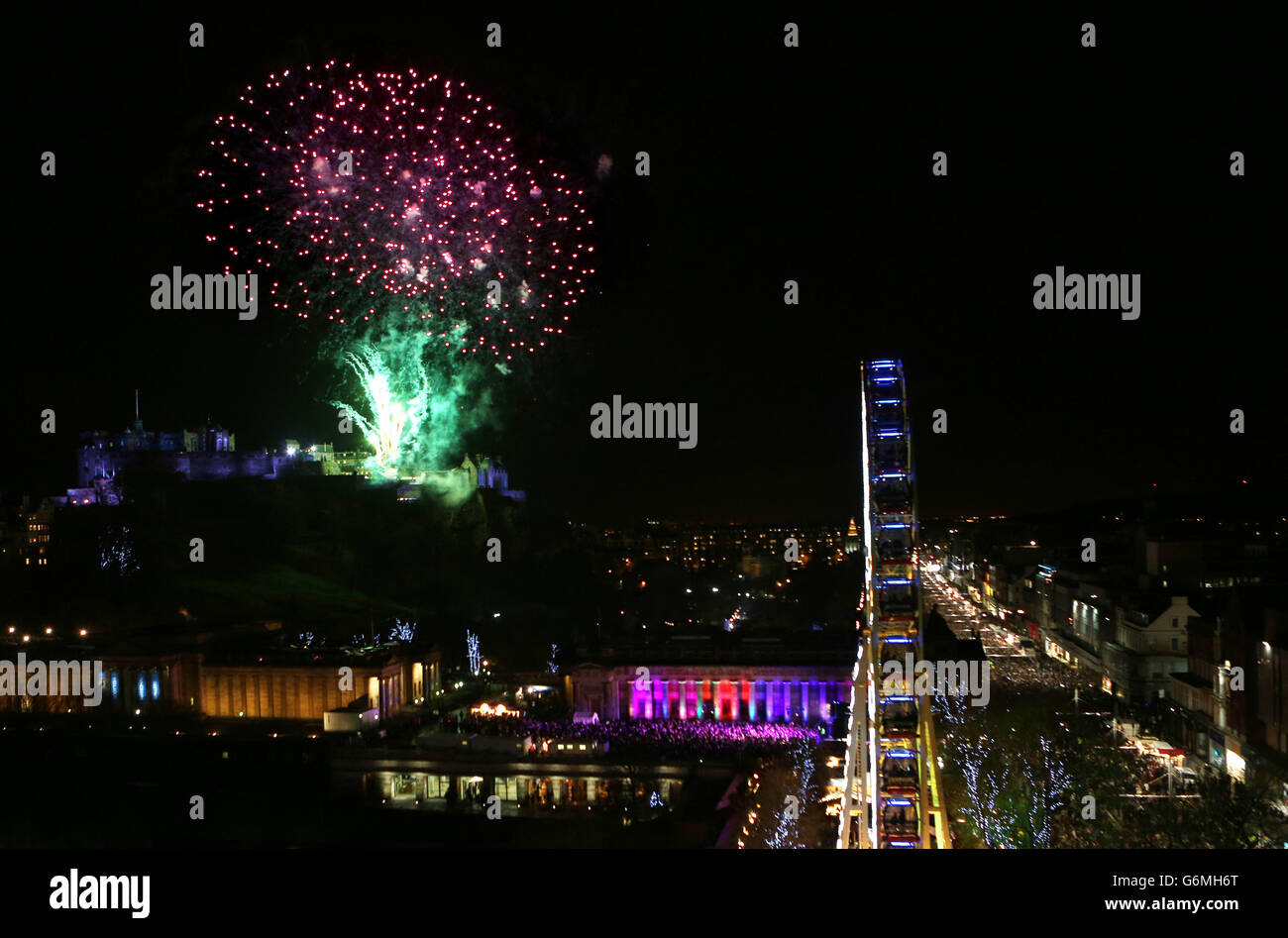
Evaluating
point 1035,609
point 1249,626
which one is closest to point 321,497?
point 1035,609

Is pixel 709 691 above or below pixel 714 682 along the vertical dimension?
below

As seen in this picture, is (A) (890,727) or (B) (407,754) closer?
(A) (890,727)

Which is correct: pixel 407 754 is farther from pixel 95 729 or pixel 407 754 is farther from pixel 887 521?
pixel 887 521

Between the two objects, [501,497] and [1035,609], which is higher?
[501,497]

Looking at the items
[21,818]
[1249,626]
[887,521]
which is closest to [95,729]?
[21,818]
